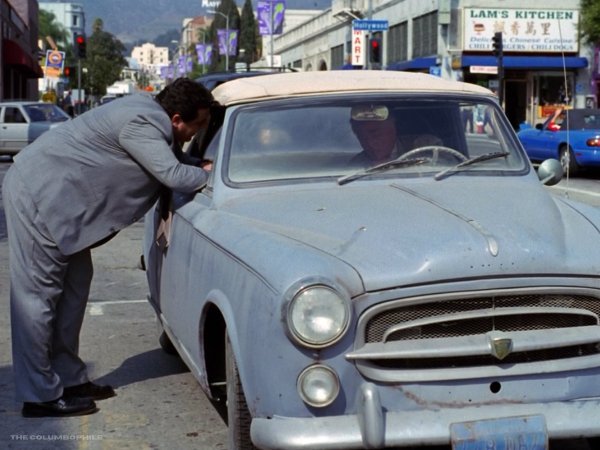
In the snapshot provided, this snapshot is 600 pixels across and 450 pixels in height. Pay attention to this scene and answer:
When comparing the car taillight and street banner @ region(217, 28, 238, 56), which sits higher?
street banner @ region(217, 28, 238, 56)

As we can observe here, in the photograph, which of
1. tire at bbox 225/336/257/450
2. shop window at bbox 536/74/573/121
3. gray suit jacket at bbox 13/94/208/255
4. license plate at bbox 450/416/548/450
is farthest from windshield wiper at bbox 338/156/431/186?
shop window at bbox 536/74/573/121

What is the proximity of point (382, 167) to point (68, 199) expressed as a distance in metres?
1.54

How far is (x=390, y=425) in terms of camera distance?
3.62 metres

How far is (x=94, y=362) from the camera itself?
6.63 m

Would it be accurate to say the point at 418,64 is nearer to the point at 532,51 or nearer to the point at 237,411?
the point at 532,51

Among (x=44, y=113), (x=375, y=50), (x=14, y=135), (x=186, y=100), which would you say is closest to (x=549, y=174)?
(x=186, y=100)

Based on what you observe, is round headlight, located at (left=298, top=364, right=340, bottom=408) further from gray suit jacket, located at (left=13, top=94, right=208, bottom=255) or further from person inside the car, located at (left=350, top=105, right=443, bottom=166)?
gray suit jacket, located at (left=13, top=94, right=208, bottom=255)

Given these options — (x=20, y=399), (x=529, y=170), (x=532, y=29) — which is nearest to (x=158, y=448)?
(x=20, y=399)

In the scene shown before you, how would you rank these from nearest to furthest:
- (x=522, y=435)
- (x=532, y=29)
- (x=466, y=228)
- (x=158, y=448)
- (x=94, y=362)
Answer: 1. (x=522, y=435)
2. (x=466, y=228)
3. (x=158, y=448)
4. (x=94, y=362)
5. (x=532, y=29)

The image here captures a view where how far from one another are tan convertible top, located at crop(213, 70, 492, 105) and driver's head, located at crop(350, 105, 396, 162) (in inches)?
5.5

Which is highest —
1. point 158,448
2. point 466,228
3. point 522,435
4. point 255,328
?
point 466,228

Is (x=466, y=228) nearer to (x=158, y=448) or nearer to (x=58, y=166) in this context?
(x=158, y=448)

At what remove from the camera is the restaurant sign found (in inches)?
1805

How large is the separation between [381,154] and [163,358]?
7.57ft
